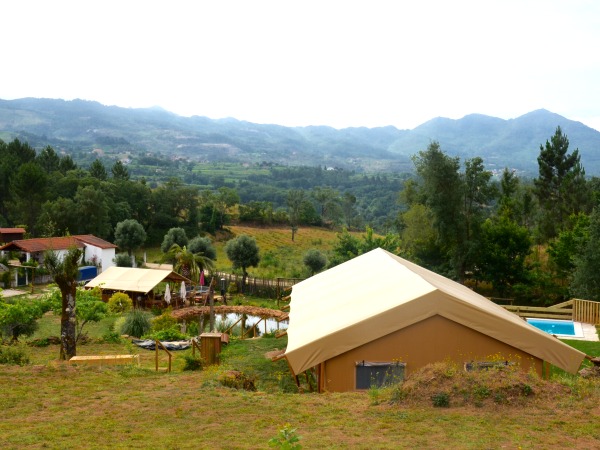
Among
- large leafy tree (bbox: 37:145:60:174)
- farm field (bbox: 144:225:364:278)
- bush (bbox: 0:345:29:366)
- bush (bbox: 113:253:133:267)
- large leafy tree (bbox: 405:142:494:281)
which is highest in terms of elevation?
large leafy tree (bbox: 37:145:60:174)

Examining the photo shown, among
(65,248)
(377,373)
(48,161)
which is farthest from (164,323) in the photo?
(48,161)

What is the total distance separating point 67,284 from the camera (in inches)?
474

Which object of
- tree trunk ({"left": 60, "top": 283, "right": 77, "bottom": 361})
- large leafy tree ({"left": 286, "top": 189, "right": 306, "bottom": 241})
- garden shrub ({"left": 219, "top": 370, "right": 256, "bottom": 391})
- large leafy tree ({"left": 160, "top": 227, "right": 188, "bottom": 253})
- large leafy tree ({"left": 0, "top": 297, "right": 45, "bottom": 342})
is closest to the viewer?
garden shrub ({"left": 219, "top": 370, "right": 256, "bottom": 391})

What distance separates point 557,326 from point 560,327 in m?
0.10

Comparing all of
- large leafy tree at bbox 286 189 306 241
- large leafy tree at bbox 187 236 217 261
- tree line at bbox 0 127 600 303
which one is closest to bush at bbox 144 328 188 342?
tree line at bbox 0 127 600 303

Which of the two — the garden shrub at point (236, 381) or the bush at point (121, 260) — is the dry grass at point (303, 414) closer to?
the garden shrub at point (236, 381)

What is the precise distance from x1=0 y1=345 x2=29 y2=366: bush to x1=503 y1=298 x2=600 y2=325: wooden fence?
16.9m

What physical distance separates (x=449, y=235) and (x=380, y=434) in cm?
1965

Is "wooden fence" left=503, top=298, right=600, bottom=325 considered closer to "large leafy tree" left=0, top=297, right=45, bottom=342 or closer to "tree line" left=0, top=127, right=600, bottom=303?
"tree line" left=0, top=127, right=600, bottom=303

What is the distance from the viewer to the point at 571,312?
69.3 feet

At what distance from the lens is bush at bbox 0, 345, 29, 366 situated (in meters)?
11.1

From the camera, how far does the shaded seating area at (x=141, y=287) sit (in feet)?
80.7

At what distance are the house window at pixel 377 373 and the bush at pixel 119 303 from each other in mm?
15747

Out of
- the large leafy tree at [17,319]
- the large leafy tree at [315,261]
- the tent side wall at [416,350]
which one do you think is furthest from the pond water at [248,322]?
the tent side wall at [416,350]
